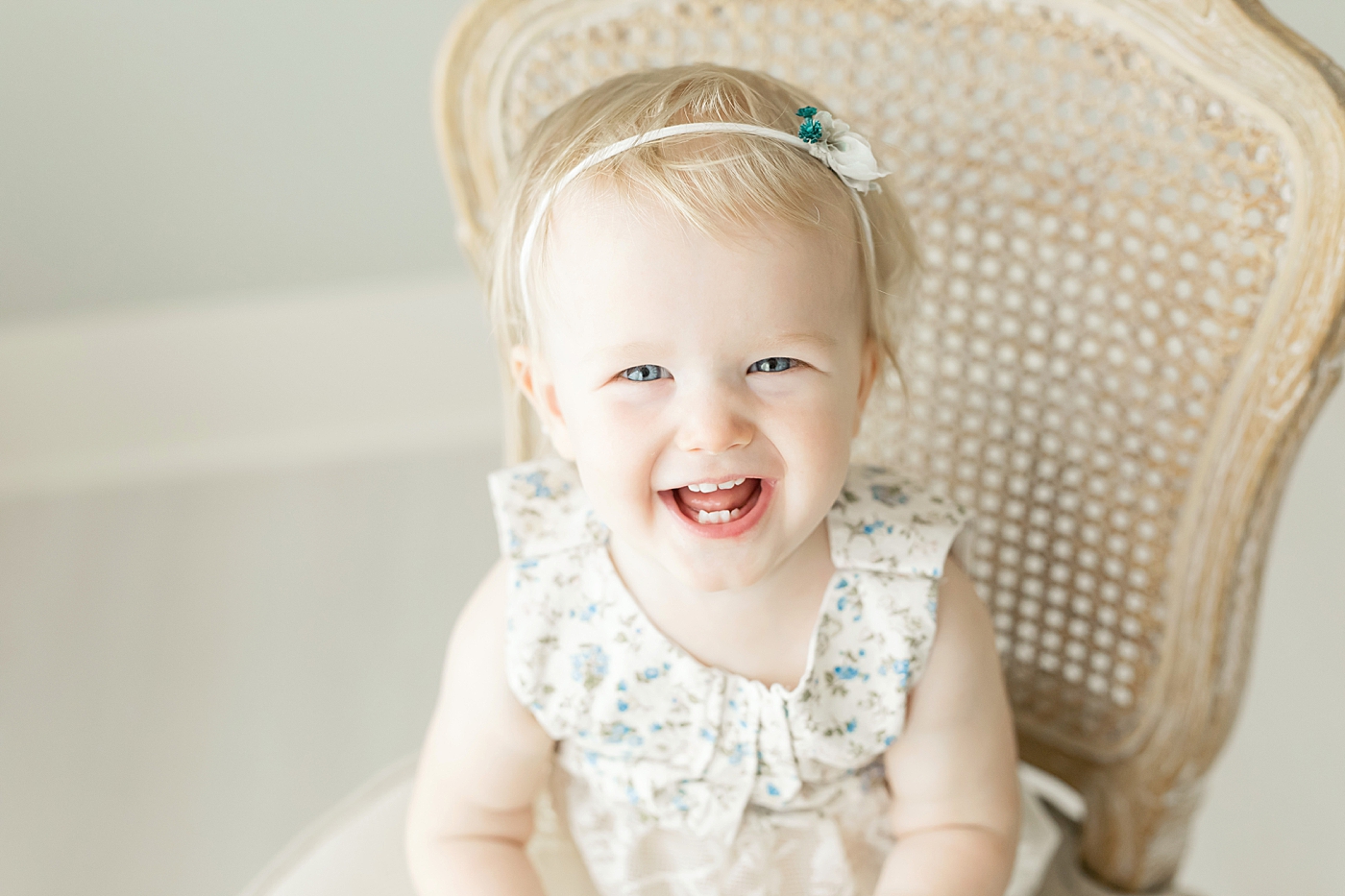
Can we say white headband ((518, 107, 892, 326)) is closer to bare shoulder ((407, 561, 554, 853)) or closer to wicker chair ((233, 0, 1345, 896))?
wicker chair ((233, 0, 1345, 896))

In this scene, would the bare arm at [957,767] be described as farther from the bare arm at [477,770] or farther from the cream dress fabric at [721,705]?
the bare arm at [477,770]

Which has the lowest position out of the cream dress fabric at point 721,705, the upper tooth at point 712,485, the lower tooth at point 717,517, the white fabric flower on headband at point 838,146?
the cream dress fabric at point 721,705

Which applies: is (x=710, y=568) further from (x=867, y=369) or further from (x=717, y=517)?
(x=867, y=369)

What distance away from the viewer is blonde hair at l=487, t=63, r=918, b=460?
0.65m

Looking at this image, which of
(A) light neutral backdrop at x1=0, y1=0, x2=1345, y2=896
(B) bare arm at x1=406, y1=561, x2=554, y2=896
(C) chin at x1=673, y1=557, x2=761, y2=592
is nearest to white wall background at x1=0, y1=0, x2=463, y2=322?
(A) light neutral backdrop at x1=0, y1=0, x2=1345, y2=896

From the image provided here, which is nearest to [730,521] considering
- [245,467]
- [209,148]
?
[209,148]

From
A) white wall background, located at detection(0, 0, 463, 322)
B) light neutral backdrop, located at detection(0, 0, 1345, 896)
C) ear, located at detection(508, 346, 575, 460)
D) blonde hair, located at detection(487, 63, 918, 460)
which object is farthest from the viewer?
white wall background, located at detection(0, 0, 463, 322)

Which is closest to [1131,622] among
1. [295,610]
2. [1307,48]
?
[1307,48]

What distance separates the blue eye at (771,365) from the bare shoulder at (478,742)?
235 millimetres

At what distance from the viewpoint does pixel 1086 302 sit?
2.64ft

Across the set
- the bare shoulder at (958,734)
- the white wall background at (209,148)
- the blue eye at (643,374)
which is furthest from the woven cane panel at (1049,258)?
the white wall background at (209,148)

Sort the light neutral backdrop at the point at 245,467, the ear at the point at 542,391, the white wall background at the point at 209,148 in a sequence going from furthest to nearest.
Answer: the white wall background at the point at 209,148 < the light neutral backdrop at the point at 245,467 < the ear at the point at 542,391

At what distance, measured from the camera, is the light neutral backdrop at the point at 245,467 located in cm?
149

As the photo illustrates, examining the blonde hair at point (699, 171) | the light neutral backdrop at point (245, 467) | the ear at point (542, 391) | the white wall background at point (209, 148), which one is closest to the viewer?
the blonde hair at point (699, 171)
